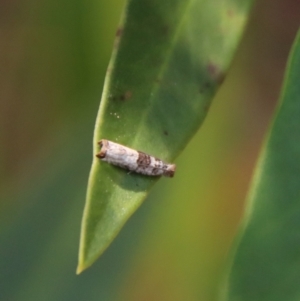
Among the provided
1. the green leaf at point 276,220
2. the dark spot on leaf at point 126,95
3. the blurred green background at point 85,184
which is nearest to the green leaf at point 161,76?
the dark spot on leaf at point 126,95

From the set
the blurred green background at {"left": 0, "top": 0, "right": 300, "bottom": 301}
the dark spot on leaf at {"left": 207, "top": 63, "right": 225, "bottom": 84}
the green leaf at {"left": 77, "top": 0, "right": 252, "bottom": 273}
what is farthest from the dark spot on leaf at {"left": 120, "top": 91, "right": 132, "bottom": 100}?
the blurred green background at {"left": 0, "top": 0, "right": 300, "bottom": 301}

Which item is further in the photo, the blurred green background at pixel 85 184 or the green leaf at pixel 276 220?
the blurred green background at pixel 85 184

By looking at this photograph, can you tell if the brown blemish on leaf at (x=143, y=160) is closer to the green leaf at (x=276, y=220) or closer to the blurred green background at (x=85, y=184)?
the green leaf at (x=276, y=220)

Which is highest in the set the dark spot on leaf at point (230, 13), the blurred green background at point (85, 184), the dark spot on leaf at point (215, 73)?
the dark spot on leaf at point (230, 13)

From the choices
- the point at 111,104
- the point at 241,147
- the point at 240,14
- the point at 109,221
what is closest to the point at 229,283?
the point at 109,221

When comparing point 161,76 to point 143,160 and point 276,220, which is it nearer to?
point 143,160

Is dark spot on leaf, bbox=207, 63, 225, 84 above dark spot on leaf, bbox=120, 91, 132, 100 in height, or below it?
above

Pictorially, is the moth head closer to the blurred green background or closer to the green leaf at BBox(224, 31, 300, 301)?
the green leaf at BBox(224, 31, 300, 301)
